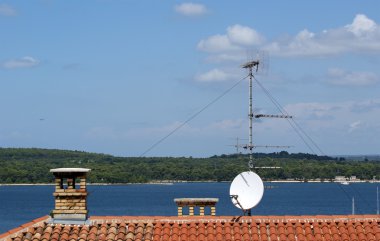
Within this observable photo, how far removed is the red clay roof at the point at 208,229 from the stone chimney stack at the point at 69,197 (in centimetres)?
33

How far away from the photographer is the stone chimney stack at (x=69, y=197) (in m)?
21.5

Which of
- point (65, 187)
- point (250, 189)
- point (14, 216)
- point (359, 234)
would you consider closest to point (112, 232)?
point (65, 187)

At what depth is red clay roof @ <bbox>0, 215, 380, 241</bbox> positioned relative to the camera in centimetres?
2038

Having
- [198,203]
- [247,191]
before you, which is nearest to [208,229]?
[247,191]

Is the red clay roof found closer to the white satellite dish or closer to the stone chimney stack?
the stone chimney stack

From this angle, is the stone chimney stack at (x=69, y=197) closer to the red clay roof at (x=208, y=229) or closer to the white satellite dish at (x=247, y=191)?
the red clay roof at (x=208, y=229)

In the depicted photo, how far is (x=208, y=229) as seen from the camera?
20719 mm

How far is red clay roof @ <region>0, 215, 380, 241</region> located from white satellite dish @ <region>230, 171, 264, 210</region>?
1964mm

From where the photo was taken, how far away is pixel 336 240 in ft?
66.6

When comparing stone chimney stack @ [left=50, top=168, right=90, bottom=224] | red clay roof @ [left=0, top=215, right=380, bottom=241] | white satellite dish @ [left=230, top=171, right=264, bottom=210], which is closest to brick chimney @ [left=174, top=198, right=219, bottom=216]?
white satellite dish @ [left=230, top=171, right=264, bottom=210]

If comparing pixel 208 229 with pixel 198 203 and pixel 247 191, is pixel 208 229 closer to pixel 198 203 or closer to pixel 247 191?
pixel 247 191

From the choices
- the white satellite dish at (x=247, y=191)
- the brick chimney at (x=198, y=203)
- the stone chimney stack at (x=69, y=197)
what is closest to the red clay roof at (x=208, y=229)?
the stone chimney stack at (x=69, y=197)

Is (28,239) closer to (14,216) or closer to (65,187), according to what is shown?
(65,187)

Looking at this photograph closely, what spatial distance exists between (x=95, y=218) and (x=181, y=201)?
3288 millimetres
